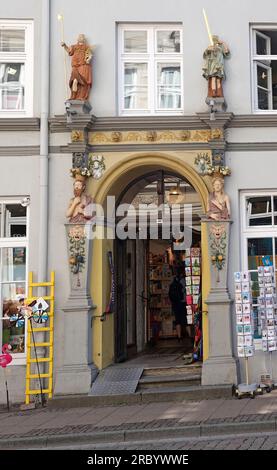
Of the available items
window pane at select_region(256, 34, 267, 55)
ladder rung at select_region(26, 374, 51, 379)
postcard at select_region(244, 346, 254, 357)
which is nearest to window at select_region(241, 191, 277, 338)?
postcard at select_region(244, 346, 254, 357)

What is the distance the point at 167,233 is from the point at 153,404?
14.9 ft

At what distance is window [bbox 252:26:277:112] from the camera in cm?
1034

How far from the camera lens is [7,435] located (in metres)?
7.41

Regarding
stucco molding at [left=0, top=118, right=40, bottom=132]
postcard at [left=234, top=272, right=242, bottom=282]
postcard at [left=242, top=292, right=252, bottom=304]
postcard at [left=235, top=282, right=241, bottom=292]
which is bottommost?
postcard at [left=242, top=292, right=252, bottom=304]

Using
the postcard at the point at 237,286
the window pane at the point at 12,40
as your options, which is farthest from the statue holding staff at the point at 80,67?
the postcard at the point at 237,286

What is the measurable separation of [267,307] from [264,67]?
15.2 ft

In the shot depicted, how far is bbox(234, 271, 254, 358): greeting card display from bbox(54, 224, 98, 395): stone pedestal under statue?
2562mm

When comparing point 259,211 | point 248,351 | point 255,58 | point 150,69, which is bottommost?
point 248,351

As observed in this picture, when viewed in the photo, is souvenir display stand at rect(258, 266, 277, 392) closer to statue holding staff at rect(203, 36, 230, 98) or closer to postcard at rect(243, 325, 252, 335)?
postcard at rect(243, 325, 252, 335)

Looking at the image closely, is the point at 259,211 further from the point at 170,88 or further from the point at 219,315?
the point at 170,88

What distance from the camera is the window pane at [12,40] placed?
1038cm

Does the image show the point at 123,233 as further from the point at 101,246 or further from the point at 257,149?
Answer: the point at 257,149

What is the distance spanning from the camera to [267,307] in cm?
953

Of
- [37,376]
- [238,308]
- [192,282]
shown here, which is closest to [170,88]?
[192,282]
